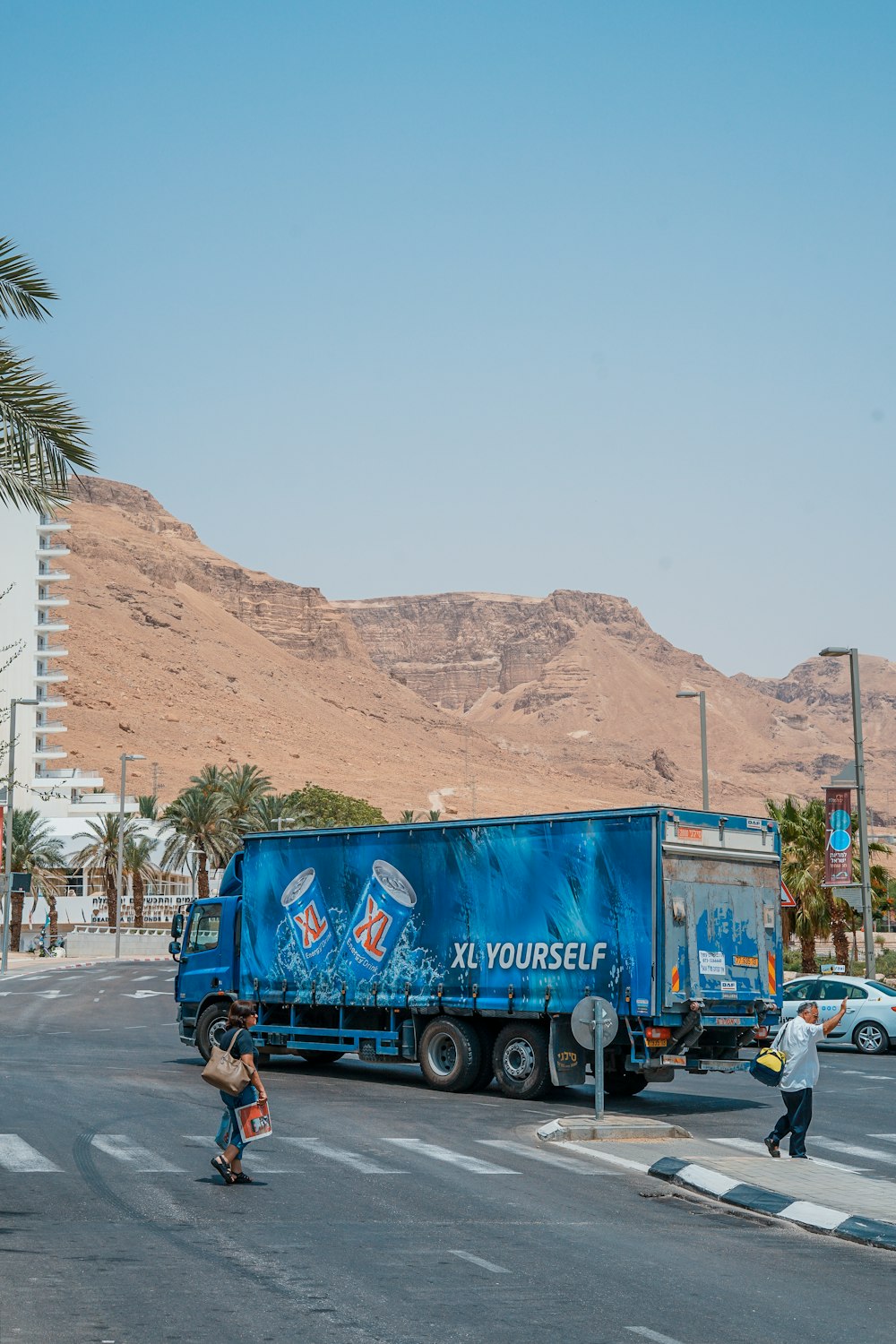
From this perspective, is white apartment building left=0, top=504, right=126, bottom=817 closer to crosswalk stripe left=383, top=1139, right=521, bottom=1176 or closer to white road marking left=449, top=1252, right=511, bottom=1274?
crosswalk stripe left=383, top=1139, right=521, bottom=1176

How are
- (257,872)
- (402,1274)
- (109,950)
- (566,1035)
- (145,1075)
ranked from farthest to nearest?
(109,950), (257,872), (145,1075), (566,1035), (402,1274)

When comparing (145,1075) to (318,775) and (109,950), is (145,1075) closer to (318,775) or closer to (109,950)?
(109,950)

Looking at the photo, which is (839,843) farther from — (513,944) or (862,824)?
(513,944)

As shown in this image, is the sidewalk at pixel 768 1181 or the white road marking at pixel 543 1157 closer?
the sidewalk at pixel 768 1181

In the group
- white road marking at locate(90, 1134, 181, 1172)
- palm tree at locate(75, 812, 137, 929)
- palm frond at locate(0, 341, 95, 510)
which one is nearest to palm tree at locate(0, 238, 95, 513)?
palm frond at locate(0, 341, 95, 510)

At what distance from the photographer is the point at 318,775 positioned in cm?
19638

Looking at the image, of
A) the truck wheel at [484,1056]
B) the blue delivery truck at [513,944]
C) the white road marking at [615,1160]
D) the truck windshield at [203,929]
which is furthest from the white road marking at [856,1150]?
the truck windshield at [203,929]

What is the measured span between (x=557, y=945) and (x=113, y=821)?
266ft

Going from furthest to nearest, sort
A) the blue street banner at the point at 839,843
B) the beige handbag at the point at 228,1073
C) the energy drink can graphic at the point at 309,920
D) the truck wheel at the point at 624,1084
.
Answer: the blue street banner at the point at 839,843 → the energy drink can graphic at the point at 309,920 → the truck wheel at the point at 624,1084 → the beige handbag at the point at 228,1073

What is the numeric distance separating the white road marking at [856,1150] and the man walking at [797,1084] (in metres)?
0.93

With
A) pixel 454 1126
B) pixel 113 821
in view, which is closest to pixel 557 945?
pixel 454 1126

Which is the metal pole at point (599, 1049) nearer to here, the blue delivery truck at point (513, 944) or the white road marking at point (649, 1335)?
the blue delivery truck at point (513, 944)

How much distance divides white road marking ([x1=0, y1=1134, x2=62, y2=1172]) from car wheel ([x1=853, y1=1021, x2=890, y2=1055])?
A: 17696 mm

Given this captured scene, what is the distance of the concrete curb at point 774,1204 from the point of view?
466 inches
